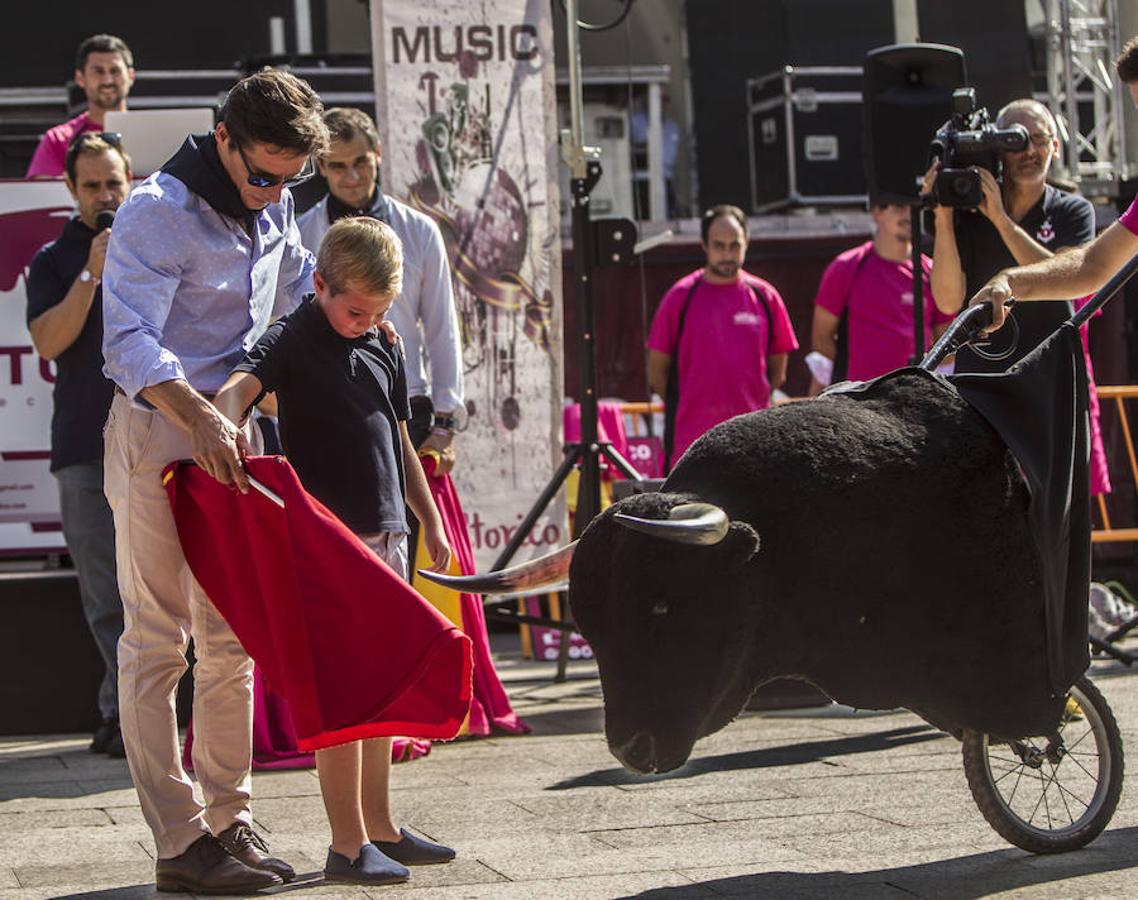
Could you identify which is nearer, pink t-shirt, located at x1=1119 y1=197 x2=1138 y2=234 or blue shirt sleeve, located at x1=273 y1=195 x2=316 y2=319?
pink t-shirt, located at x1=1119 y1=197 x2=1138 y2=234

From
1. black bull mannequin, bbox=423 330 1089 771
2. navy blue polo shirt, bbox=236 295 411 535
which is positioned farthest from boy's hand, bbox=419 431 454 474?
black bull mannequin, bbox=423 330 1089 771

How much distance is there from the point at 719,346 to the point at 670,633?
17.0ft

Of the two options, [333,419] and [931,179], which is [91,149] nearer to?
[333,419]

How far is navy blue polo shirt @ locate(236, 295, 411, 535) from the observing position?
4.78 metres

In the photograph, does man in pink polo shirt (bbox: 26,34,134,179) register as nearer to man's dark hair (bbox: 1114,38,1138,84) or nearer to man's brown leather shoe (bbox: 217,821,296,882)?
man's brown leather shoe (bbox: 217,821,296,882)

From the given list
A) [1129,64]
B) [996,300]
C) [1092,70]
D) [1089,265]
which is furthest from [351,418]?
[1092,70]

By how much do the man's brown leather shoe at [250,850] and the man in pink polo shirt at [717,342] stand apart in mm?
4447

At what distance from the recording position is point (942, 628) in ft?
13.1

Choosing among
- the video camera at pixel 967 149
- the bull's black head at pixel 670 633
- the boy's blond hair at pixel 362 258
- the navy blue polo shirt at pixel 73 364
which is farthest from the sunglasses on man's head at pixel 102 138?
the bull's black head at pixel 670 633

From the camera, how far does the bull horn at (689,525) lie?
12.1ft

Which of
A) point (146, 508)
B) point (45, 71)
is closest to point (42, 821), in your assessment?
point (146, 508)

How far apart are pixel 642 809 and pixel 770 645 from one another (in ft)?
5.72

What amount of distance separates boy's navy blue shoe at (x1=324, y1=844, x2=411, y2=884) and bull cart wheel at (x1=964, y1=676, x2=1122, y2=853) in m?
1.38

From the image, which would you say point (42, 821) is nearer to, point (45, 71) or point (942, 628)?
point (942, 628)
